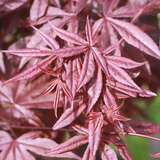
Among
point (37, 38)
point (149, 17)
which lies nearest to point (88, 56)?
point (37, 38)

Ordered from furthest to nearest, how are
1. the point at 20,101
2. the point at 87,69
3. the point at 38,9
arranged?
the point at 20,101 → the point at 38,9 → the point at 87,69

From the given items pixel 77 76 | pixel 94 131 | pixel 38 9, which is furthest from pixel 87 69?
pixel 38 9

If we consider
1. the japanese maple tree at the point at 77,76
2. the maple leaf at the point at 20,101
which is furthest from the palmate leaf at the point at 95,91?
the maple leaf at the point at 20,101

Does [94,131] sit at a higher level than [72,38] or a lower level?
lower

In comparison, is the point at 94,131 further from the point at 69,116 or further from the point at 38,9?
the point at 38,9

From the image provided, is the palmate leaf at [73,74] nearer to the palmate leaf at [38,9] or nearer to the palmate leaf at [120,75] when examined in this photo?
the palmate leaf at [120,75]

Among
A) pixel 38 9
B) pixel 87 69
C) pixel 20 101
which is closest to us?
pixel 87 69

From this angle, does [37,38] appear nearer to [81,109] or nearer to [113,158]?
[81,109]

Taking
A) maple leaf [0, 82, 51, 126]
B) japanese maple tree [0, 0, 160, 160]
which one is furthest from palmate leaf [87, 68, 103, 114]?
maple leaf [0, 82, 51, 126]

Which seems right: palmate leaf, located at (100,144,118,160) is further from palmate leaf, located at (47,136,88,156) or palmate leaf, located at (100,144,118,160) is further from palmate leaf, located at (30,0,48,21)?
palmate leaf, located at (30,0,48,21)
